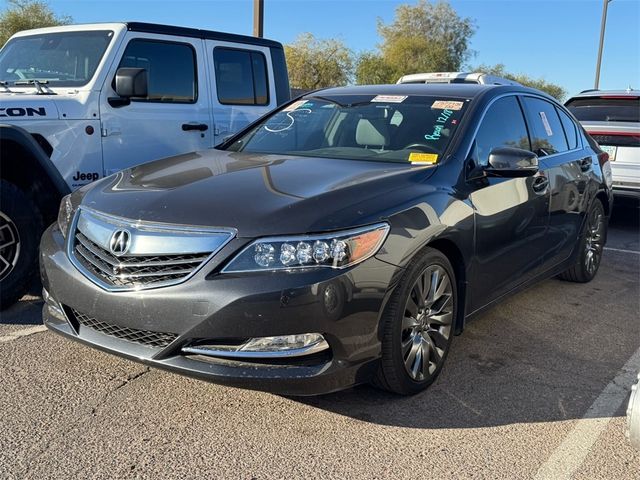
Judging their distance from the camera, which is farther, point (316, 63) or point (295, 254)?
point (316, 63)

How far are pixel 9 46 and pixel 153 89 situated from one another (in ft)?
4.77

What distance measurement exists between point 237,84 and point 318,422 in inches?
166

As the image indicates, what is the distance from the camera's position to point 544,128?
193 inches

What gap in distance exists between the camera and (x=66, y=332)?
321 cm

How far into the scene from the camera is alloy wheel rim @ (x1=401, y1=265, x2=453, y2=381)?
127 inches

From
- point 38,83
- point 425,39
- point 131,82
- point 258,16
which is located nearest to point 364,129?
Answer: point 131,82

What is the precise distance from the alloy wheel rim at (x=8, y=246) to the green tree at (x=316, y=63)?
142ft

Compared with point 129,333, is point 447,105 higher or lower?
higher

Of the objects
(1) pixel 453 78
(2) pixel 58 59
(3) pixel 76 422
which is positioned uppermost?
(2) pixel 58 59

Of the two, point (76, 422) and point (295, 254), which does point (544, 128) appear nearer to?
point (295, 254)

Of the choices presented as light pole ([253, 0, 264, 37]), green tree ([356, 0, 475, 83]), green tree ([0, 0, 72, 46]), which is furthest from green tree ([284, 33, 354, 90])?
light pole ([253, 0, 264, 37])

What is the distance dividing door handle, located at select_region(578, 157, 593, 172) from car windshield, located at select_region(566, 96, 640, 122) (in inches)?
136

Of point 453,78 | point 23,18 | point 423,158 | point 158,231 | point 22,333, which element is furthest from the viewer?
point 23,18

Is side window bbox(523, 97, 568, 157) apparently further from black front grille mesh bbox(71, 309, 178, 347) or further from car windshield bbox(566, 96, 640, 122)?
car windshield bbox(566, 96, 640, 122)
